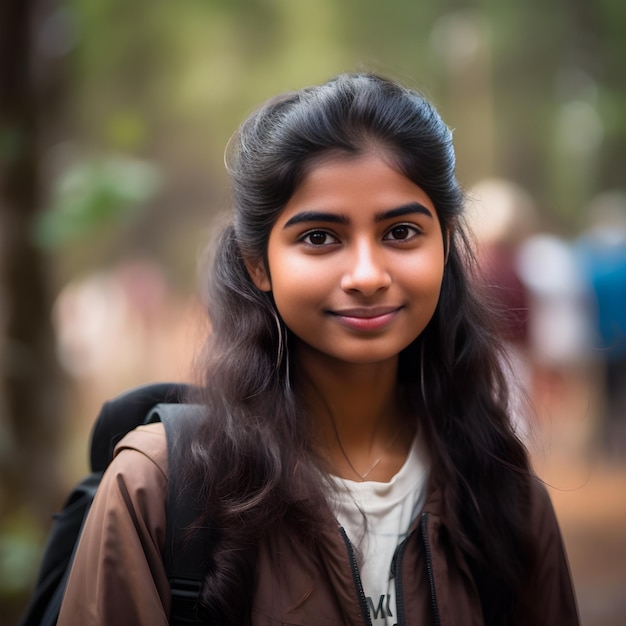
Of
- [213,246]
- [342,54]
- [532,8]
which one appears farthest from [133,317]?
[213,246]

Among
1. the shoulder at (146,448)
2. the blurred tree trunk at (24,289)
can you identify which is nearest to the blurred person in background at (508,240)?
the blurred tree trunk at (24,289)

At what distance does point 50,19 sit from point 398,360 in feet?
6.91

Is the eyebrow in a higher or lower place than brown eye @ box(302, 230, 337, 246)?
higher

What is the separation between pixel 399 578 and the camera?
199 cm

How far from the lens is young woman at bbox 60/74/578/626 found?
1.91 meters

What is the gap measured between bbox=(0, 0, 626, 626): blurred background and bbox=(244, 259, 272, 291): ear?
13.3 inches

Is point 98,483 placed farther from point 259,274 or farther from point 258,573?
point 259,274

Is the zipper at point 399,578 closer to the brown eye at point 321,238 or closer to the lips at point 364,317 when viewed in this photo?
the lips at point 364,317

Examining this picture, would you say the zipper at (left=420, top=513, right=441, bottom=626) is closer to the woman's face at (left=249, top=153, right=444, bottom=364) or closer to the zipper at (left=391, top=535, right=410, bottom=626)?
the zipper at (left=391, top=535, right=410, bottom=626)

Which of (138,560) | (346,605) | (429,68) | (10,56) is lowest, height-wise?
(346,605)

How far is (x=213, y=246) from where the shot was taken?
2369mm

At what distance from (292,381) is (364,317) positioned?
12.2 inches

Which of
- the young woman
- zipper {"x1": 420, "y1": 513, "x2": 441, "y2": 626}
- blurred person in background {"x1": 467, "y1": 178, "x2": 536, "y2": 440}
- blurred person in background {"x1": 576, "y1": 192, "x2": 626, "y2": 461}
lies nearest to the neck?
the young woman

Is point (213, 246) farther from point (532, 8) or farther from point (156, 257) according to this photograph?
point (156, 257)
